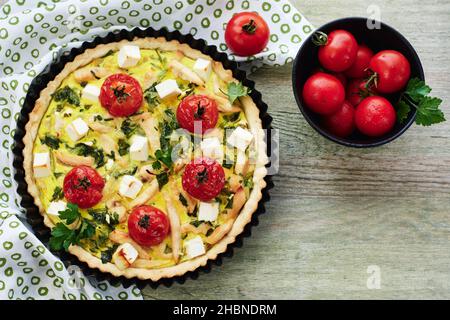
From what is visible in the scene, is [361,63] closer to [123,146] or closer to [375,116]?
[375,116]

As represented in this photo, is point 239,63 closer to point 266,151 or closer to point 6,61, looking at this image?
point 266,151

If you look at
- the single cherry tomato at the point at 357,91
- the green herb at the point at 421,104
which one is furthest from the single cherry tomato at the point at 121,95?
the green herb at the point at 421,104

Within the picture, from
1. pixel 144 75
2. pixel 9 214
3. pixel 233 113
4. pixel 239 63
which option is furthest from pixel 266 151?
pixel 9 214

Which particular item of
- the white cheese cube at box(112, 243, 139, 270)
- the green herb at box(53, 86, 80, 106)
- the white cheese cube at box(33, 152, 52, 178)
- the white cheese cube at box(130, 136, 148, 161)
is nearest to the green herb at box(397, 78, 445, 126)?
the white cheese cube at box(130, 136, 148, 161)

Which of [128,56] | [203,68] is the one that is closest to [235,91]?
[203,68]

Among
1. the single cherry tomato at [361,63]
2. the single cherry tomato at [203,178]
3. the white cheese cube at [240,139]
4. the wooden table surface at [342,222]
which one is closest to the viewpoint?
the single cherry tomato at [203,178]

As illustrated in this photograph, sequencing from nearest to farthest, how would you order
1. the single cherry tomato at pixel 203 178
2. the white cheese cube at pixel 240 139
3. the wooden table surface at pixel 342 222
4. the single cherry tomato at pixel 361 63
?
the single cherry tomato at pixel 203 178
the white cheese cube at pixel 240 139
the single cherry tomato at pixel 361 63
the wooden table surface at pixel 342 222

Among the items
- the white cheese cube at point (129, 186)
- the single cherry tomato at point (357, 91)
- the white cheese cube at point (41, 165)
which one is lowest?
the white cheese cube at point (129, 186)

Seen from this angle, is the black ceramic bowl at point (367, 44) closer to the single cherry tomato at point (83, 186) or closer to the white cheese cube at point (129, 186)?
the white cheese cube at point (129, 186)
